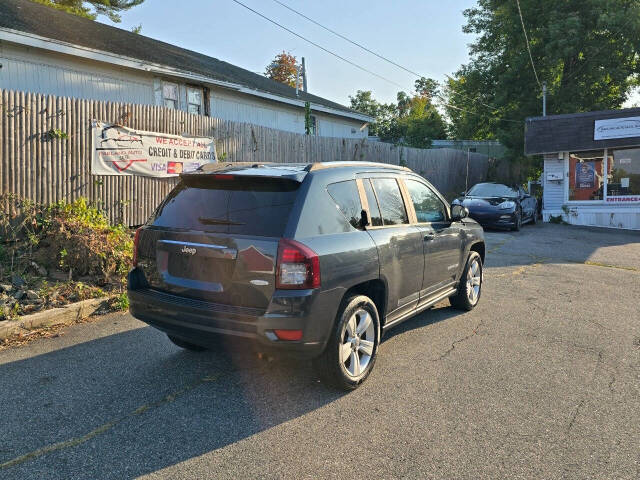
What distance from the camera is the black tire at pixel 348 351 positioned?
369 centimetres

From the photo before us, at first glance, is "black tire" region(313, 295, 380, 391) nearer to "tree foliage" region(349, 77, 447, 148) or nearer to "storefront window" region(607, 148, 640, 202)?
"storefront window" region(607, 148, 640, 202)

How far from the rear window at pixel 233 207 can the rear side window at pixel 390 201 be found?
114 centimetres

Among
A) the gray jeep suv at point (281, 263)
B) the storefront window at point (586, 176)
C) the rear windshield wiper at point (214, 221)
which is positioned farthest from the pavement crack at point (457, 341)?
the storefront window at point (586, 176)

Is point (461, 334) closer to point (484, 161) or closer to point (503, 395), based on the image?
point (503, 395)

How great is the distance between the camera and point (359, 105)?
72062 mm

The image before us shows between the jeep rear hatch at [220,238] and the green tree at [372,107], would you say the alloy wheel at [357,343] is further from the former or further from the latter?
the green tree at [372,107]

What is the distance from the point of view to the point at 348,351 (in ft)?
12.7

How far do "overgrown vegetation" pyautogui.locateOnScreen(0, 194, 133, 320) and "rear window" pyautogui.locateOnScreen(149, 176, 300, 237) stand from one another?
8.75 ft

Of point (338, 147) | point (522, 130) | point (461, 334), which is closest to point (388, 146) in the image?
point (338, 147)

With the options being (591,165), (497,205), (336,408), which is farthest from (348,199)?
(591,165)

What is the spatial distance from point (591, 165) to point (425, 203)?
16620 mm

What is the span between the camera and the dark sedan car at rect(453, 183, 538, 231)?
49.0 ft

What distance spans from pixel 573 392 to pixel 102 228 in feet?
21.4

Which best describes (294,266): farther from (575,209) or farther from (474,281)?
(575,209)
